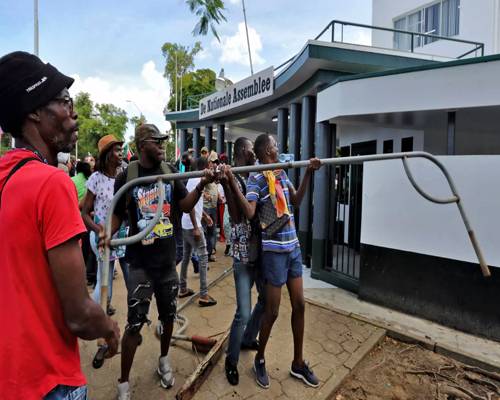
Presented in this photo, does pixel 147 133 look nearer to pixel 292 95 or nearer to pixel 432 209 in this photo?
pixel 432 209

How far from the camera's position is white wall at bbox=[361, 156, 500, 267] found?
383 centimetres

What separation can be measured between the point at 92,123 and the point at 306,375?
40848 millimetres

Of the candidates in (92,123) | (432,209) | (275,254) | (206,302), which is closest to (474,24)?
(432,209)

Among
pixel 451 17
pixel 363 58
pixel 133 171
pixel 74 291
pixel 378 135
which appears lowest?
pixel 74 291

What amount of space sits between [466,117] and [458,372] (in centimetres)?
382

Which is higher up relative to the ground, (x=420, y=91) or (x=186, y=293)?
(x=420, y=91)

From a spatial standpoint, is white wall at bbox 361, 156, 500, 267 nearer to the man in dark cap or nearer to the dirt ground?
the dirt ground

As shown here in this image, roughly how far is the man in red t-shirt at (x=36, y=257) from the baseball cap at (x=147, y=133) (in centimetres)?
133

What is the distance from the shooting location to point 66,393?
1273mm

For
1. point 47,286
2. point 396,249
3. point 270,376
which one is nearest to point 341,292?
point 396,249

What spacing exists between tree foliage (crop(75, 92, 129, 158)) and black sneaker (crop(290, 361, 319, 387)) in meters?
37.9

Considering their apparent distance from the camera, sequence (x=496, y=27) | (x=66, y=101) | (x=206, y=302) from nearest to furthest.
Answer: (x=66, y=101), (x=206, y=302), (x=496, y=27)

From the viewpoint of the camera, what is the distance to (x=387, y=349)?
3699mm

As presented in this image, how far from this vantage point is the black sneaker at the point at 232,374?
2863mm
